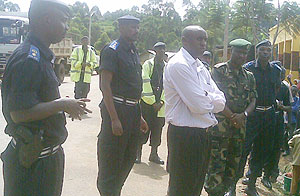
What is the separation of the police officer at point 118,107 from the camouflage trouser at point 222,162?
0.98 m

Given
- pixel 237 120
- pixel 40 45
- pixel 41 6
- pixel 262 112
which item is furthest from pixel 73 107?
pixel 262 112

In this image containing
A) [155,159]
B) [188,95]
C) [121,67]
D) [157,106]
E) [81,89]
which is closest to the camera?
[188,95]

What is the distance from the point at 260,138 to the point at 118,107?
91.0 inches

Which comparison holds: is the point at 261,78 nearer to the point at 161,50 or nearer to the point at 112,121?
the point at 161,50

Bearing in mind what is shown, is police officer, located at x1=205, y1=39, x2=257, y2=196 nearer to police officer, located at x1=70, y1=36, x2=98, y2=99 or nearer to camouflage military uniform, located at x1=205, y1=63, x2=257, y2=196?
camouflage military uniform, located at x1=205, y1=63, x2=257, y2=196

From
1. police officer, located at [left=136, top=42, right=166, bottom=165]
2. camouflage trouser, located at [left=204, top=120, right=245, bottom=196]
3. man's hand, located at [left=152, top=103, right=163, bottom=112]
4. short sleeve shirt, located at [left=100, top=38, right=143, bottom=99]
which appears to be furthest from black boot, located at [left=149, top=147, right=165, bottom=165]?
short sleeve shirt, located at [left=100, top=38, right=143, bottom=99]

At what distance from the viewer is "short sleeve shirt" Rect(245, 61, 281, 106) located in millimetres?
5102

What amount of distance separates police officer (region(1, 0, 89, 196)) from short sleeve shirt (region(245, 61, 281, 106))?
317 centimetres

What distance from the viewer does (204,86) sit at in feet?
11.6

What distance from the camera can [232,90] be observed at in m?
4.41

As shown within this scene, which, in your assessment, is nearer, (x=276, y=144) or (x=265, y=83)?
(x=265, y=83)

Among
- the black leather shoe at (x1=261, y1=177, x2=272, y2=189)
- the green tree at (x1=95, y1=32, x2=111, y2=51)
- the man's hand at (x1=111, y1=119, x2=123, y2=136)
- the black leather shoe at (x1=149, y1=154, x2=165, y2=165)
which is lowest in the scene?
the black leather shoe at (x1=261, y1=177, x2=272, y2=189)

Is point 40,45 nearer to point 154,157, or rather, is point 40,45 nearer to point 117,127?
point 117,127

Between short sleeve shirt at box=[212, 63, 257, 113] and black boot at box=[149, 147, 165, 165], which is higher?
short sleeve shirt at box=[212, 63, 257, 113]
